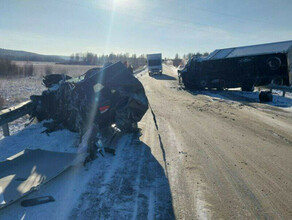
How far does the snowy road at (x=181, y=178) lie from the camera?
3.31 metres

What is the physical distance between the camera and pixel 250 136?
665 centimetres

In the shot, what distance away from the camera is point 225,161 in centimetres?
498

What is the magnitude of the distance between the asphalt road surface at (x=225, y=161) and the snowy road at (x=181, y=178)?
0.01m

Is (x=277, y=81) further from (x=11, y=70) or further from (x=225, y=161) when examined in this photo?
(x=11, y=70)

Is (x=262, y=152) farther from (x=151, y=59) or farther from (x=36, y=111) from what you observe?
(x=151, y=59)

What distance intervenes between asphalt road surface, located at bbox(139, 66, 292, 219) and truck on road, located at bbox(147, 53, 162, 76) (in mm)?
25155

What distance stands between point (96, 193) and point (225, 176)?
2.31 m

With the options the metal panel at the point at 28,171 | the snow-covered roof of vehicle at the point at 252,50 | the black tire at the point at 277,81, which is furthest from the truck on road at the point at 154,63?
the metal panel at the point at 28,171

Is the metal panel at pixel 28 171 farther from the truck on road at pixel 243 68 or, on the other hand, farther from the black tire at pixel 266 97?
the truck on road at pixel 243 68

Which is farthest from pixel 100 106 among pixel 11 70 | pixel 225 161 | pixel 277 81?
pixel 11 70

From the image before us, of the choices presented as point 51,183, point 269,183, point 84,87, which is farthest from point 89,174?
point 269,183

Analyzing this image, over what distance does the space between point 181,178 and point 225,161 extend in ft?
4.14

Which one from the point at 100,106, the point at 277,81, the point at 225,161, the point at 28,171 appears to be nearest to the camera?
the point at 28,171

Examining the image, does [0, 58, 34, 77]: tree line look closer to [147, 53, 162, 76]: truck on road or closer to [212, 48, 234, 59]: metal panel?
[147, 53, 162, 76]: truck on road
